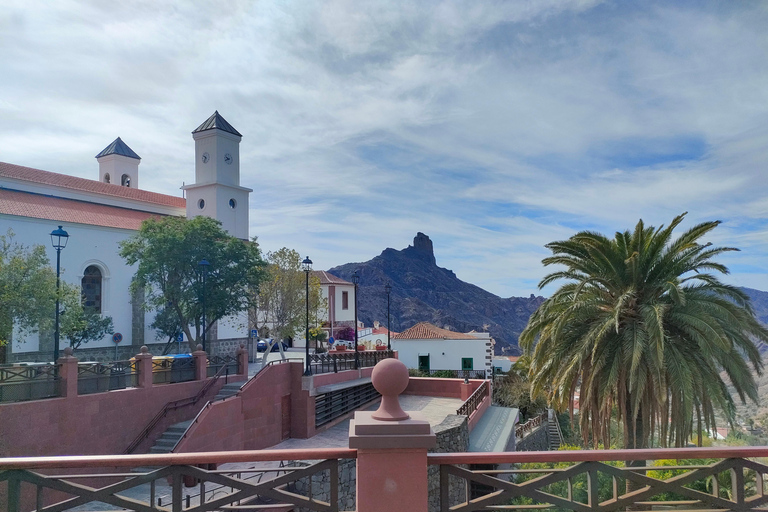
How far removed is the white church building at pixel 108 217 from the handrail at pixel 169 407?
7.69 m

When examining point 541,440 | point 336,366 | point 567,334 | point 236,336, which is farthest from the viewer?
point 236,336

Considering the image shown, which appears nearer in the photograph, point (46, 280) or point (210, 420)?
point (210, 420)

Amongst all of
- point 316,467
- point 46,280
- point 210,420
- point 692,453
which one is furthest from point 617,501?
point 46,280

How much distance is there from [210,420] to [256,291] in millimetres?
12646

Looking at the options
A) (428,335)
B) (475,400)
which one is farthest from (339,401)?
(428,335)

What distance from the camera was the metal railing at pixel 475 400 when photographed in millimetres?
19516

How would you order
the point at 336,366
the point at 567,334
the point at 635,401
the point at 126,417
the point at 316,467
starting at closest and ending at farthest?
the point at 316,467, the point at 635,401, the point at 567,334, the point at 126,417, the point at 336,366

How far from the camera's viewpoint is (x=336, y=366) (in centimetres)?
2462

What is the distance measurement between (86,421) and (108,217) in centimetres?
2007

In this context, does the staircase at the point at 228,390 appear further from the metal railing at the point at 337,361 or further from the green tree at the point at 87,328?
the green tree at the point at 87,328

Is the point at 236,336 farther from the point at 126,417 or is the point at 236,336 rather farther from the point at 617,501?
the point at 617,501

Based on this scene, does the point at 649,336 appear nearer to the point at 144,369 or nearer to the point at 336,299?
the point at 144,369

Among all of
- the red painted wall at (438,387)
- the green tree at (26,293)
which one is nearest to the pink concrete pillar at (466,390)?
the red painted wall at (438,387)

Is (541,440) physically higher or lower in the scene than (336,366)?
lower
